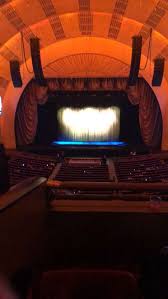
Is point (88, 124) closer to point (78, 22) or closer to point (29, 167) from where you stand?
point (29, 167)

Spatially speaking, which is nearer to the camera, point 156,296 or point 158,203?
A: point 156,296

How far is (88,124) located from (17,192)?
15.9 metres

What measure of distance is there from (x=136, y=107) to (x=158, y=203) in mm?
Answer: 14507

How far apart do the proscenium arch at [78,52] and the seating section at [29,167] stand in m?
2.17

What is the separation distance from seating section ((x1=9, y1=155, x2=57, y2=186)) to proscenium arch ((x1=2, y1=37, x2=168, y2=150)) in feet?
7.11

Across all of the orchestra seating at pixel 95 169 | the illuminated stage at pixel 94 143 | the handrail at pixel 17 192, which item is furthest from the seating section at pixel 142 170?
the handrail at pixel 17 192

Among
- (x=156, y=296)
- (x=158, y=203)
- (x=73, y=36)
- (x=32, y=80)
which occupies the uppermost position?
(x=73, y=36)

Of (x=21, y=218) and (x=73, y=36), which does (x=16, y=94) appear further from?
(x=21, y=218)

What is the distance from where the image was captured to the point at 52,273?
7.13ft

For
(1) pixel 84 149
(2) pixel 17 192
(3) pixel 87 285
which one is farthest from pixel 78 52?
(3) pixel 87 285

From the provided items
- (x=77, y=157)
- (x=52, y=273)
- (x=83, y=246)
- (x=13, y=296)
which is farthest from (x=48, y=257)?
(x=77, y=157)

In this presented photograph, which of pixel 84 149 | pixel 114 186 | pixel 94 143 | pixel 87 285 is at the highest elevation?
pixel 114 186

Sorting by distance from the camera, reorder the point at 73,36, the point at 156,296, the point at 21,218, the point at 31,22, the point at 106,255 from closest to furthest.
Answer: the point at 156,296
the point at 21,218
the point at 106,255
the point at 31,22
the point at 73,36

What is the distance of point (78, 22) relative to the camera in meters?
12.2
